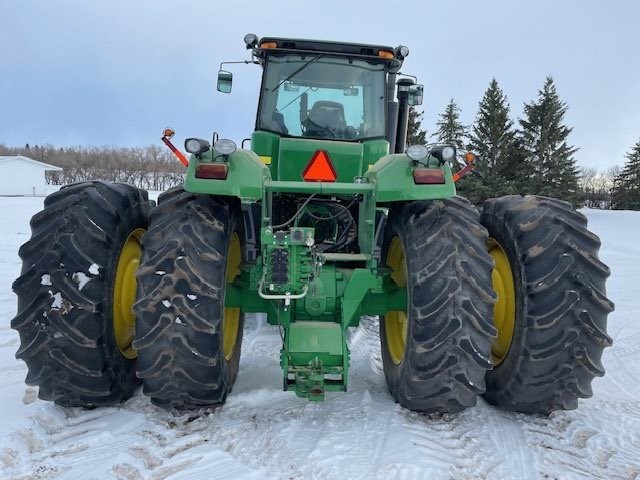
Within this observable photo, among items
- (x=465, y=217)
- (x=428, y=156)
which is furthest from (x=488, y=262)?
(x=428, y=156)

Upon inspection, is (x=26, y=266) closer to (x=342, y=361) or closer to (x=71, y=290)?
(x=71, y=290)

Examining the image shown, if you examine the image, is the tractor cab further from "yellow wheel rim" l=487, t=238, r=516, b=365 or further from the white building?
the white building

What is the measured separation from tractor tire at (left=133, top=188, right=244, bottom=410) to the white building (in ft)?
157

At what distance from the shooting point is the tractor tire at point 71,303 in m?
2.88

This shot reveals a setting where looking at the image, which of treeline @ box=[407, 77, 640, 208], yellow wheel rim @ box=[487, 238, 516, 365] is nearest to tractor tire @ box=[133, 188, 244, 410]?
yellow wheel rim @ box=[487, 238, 516, 365]

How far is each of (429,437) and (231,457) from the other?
1.13 metres

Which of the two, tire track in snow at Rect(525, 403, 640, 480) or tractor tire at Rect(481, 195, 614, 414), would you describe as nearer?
tire track in snow at Rect(525, 403, 640, 480)

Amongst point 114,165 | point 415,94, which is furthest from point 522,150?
point 114,165

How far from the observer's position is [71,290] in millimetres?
2891

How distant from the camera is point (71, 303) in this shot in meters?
2.89

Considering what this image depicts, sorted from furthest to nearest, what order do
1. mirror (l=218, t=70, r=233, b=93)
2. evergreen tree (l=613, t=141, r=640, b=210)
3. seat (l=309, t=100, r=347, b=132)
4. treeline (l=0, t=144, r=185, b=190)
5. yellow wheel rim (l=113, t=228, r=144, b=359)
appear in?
treeline (l=0, t=144, r=185, b=190), evergreen tree (l=613, t=141, r=640, b=210), mirror (l=218, t=70, r=233, b=93), seat (l=309, t=100, r=347, b=132), yellow wheel rim (l=113, t=228, r=144, b=359)

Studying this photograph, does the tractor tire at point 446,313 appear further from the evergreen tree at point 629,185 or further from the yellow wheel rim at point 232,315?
the evergreen tree at point 629,185

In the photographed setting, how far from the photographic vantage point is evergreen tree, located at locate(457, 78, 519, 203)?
108 feet

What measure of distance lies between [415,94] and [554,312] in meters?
3.32
